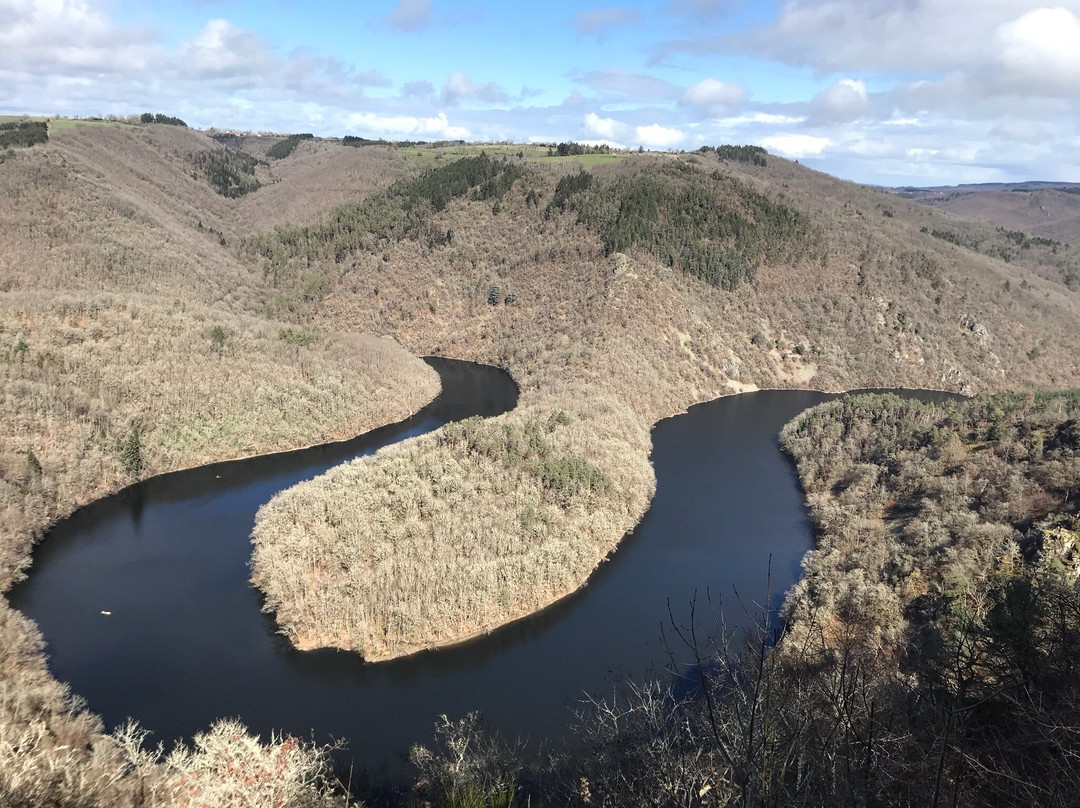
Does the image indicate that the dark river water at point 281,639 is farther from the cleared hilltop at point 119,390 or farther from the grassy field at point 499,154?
the grassy field at point 499,154

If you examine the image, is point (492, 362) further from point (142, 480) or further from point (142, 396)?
point (142, 480)

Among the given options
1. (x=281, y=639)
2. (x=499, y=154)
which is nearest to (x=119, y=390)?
(x=281, y=639)

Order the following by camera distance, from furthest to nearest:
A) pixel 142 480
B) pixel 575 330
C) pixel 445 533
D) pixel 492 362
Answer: pixel 492 362, pixel 575 330, pixel 142 480, pixel 445 533

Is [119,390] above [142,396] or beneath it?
above

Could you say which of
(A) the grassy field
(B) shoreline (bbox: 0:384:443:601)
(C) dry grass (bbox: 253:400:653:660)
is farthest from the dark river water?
(A) the grassy field

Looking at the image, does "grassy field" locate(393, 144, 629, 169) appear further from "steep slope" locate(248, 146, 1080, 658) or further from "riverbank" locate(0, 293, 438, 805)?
"riverbank" locate(0, 293, 438, 805)

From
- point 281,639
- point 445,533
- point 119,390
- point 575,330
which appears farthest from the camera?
point 575,330
